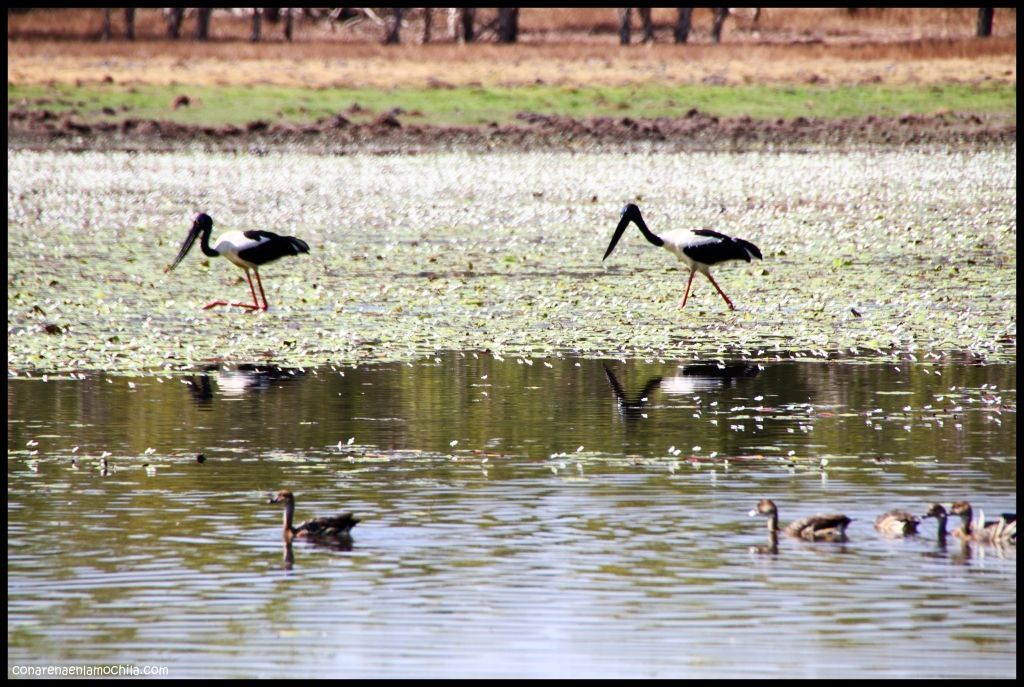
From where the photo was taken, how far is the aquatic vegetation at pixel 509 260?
1457cm

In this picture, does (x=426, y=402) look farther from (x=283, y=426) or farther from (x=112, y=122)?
(x=112, y=122)

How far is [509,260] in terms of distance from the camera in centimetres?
2030

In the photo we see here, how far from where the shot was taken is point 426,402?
11.9 meters

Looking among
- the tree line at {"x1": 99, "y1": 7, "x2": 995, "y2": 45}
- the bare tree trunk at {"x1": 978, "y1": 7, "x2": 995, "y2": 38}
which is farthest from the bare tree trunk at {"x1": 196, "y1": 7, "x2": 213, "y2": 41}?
the bare tree trunk at {"x1": 978, "y1": 7, "x2": 995, "y2": 38}

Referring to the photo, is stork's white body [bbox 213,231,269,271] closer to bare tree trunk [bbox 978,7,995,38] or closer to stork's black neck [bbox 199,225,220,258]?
stork's black neck [bbox 199,225,220,258]

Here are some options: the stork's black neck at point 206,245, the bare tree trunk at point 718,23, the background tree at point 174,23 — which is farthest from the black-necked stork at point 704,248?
the background tree at point 174,23

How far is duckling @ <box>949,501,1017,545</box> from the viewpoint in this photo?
800 cm

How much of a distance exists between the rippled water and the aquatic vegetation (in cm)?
153

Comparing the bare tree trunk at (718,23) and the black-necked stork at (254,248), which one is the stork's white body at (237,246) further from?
the bare tree trunk at (718,23)

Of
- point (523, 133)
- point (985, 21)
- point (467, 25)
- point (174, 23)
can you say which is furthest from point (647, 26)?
point (523, 133)

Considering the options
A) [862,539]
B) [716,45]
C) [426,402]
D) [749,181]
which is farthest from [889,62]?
[862,539]

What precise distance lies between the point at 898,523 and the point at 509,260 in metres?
12.4

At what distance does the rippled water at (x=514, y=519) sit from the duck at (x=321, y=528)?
0.08m

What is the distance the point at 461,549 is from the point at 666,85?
3539cm
